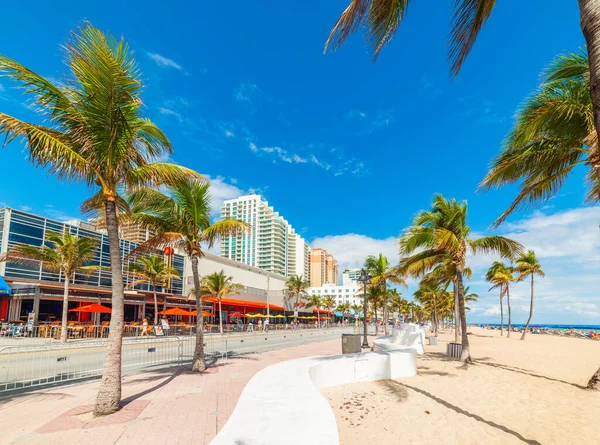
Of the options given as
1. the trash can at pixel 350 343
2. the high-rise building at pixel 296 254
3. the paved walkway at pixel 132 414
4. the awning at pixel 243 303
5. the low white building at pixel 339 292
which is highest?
the high-rise building at pixel 296 254

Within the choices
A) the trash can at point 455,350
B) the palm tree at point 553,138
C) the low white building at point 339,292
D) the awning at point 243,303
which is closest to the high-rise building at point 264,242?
the low white building at point 339,292

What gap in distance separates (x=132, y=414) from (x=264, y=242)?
139591mm

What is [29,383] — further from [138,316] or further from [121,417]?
[138,316]

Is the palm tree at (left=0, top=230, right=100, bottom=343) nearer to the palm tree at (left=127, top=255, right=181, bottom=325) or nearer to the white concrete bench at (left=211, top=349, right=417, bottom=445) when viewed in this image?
the palm tree at (left=127, top=255, right=181, bottom=325)

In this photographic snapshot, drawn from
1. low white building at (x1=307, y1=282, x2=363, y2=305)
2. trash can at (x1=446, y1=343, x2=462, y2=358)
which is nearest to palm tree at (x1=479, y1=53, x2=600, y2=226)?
trash can at (x1=446, y1=343, x2=462, y2=358)

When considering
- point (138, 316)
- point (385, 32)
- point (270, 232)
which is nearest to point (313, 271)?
point (270, 232)

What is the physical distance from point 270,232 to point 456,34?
140549 mm

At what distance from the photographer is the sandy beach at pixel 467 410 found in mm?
6629

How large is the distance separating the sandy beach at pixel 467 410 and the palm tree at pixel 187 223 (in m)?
6.41

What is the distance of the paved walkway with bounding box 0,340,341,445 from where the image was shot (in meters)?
6.09

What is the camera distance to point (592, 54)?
151 inches

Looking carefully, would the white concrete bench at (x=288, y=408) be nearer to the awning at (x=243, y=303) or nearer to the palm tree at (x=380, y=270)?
the palm tree at (x=380, y=270)

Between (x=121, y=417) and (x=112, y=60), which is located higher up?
(x=112, y=60)

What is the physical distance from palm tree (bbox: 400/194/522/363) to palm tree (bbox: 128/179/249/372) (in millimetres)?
7817
